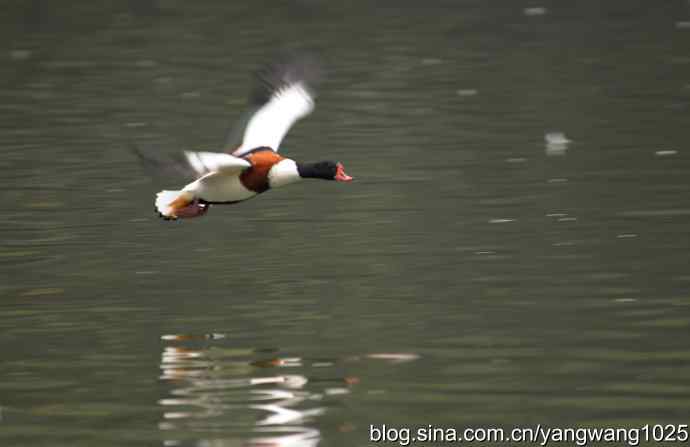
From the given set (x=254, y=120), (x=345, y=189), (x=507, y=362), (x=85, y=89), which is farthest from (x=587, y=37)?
(x=507, y=362)

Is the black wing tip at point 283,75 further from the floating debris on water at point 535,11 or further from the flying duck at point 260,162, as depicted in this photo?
the floating debris on water at point 535,11

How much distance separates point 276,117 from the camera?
11875mm

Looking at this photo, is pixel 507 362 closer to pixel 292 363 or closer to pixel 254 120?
pixel 292 363

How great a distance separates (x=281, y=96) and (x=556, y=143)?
15.5 ft

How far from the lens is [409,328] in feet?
30.9

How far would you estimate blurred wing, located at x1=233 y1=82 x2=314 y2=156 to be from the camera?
11.7 m

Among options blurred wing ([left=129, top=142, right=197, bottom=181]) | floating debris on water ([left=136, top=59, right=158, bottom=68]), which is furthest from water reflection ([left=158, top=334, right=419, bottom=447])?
floating debris on water ([left=136, top=59, right=158, bottom=68])

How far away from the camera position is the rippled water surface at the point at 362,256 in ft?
26.3

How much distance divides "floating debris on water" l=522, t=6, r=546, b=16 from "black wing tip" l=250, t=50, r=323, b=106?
15754mm

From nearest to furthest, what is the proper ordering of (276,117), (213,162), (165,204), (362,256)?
1. (213,162)
2. (165,204)
3. (362,256)
4. (276,117)

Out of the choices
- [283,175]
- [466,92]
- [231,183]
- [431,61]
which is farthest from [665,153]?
[431,61]

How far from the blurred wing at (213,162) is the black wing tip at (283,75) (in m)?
1.30

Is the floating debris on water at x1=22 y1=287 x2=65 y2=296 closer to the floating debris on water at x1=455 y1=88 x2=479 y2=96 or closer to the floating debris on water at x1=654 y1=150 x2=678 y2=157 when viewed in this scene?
the floating debris on water at x1=654 y1=150 x2=678 y2=157

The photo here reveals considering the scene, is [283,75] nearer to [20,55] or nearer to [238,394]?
[238,394]
